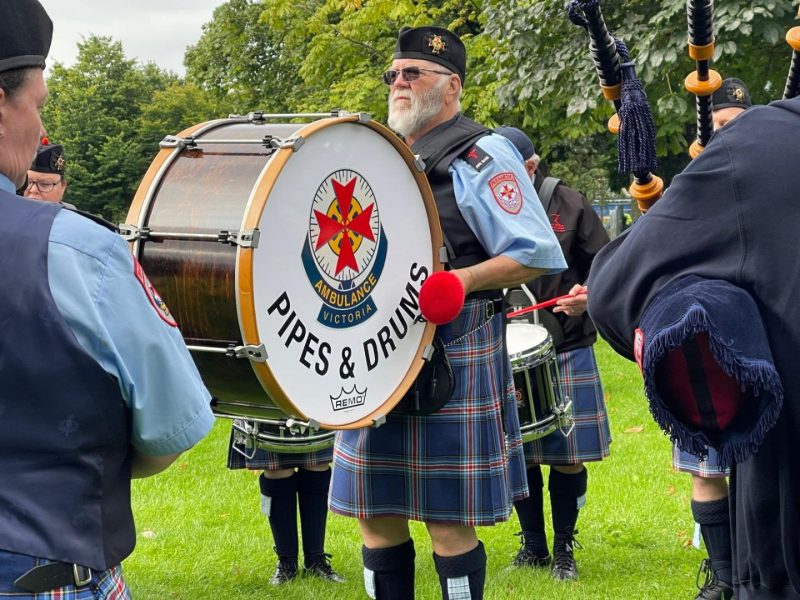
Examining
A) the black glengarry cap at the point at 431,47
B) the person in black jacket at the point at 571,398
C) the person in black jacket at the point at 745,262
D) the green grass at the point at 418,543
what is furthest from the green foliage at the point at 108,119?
the person in black jacket at the point at 745,262

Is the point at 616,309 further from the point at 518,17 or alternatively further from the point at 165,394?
the point at 518,17

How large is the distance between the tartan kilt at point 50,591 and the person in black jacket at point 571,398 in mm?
3080

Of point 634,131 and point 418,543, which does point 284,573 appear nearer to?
point 418,543

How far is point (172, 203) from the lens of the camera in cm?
277

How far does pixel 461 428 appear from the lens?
127 inches

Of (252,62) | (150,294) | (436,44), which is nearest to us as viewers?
(150,294)

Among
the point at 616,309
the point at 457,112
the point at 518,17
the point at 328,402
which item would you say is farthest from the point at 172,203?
the point at 518,17

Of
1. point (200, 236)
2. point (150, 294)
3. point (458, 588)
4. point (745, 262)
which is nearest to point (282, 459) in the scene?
point (458, 588)

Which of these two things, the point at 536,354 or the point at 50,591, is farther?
the point at 536,354

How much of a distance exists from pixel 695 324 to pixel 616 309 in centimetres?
19

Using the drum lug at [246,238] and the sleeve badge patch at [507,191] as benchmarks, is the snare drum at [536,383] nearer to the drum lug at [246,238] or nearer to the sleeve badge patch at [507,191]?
the sleeve badge patch at [507,191]

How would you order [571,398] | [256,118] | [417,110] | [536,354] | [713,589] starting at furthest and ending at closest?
[571,398], [536,354], [713,589], [417,110], [256,118]

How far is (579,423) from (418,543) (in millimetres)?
951

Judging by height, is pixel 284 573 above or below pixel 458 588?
below
